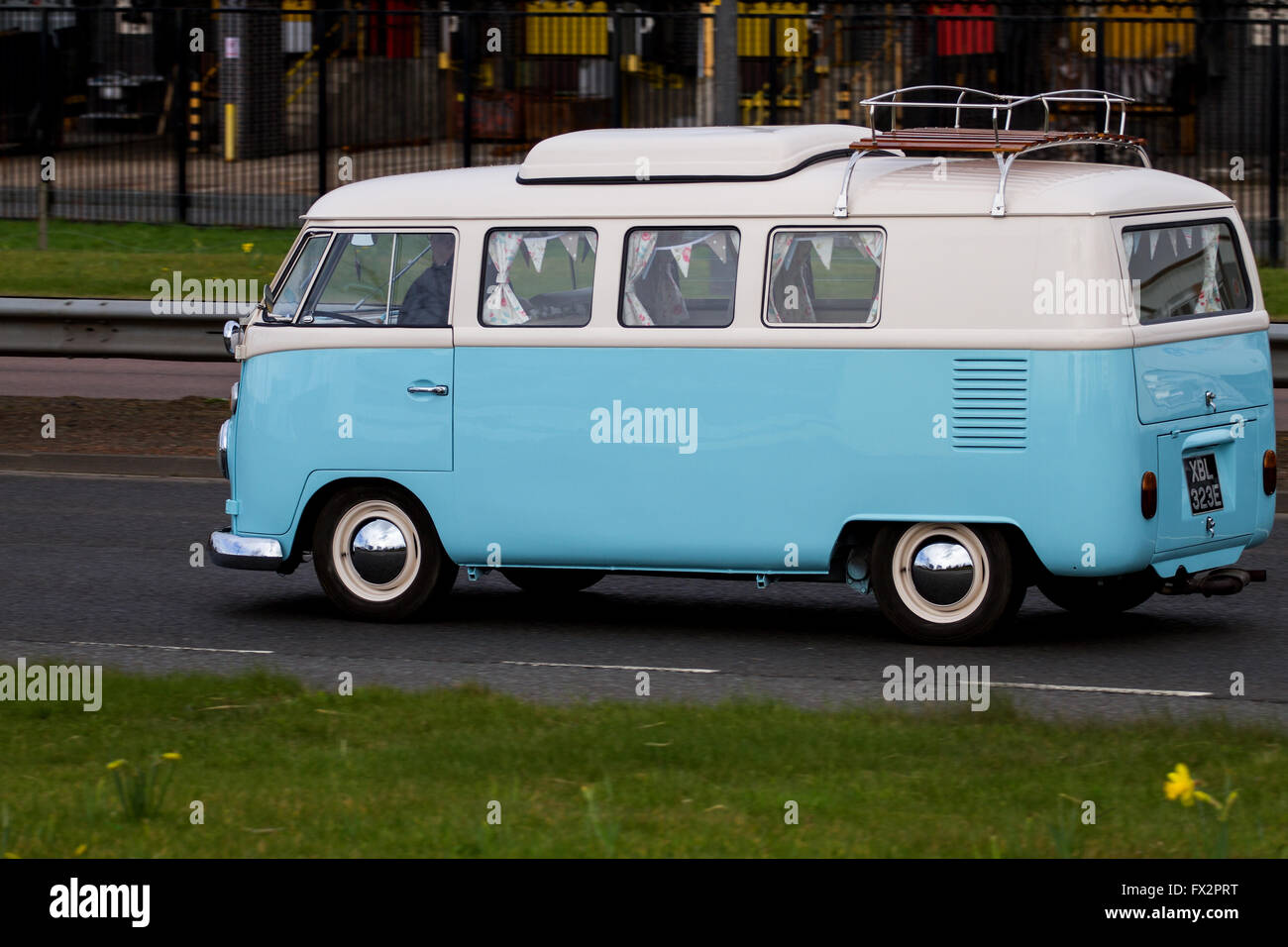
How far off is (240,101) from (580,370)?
959 inches

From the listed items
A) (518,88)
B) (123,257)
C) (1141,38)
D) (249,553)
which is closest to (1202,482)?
(249,553)

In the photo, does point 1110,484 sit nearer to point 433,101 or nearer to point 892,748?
point 892,748

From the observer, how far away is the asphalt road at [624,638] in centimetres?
816

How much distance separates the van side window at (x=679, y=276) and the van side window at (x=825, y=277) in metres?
0.20

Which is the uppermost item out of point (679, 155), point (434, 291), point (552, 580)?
point (679, 155)

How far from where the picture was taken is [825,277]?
8.72 meters

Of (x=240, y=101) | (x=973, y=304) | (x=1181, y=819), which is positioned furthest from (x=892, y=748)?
(x=240, y=101)

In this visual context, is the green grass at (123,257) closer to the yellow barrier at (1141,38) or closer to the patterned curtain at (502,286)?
the yellow barrier at (1141,38)

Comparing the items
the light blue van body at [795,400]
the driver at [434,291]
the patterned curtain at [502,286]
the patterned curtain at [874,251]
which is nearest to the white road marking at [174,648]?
the light blue van body at [795,400]

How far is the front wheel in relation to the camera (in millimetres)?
8625

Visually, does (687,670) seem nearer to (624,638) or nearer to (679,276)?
(624,638)

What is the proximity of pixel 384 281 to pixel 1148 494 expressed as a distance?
11.3ft

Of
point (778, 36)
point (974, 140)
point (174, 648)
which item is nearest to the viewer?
point (974, 140)

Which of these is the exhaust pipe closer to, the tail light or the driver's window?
the tail light
